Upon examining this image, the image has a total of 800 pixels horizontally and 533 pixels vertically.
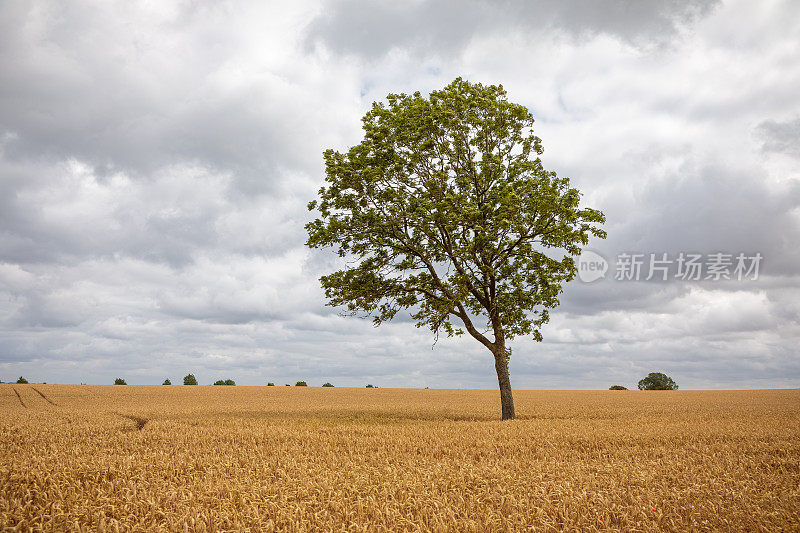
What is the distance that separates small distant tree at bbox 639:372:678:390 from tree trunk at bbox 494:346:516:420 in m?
116

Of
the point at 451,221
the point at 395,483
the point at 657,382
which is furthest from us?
the point at 657,382

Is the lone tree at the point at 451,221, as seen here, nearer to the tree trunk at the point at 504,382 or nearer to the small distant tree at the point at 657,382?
the tree trunk at the point at 504,382

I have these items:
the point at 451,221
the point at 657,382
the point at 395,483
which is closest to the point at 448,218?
the point at 451,221

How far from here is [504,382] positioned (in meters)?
24.5

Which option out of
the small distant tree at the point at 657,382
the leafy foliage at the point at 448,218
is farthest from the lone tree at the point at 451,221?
the small distant tree at the point at 657,382

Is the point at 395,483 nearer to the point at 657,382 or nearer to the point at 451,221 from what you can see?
the point at 451,221

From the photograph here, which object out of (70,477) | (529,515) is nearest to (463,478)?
(529,515)

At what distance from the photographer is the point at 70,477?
9.01 meters

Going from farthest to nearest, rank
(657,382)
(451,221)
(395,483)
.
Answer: (657,382) → (451,221) → (395,483)

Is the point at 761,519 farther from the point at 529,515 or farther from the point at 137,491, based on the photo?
the point at 137,491

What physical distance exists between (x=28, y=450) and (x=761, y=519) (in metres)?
16.0

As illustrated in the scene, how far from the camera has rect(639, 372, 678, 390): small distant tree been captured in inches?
4791

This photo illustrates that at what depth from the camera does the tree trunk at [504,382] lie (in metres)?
24.2

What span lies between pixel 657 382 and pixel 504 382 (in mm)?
118807
